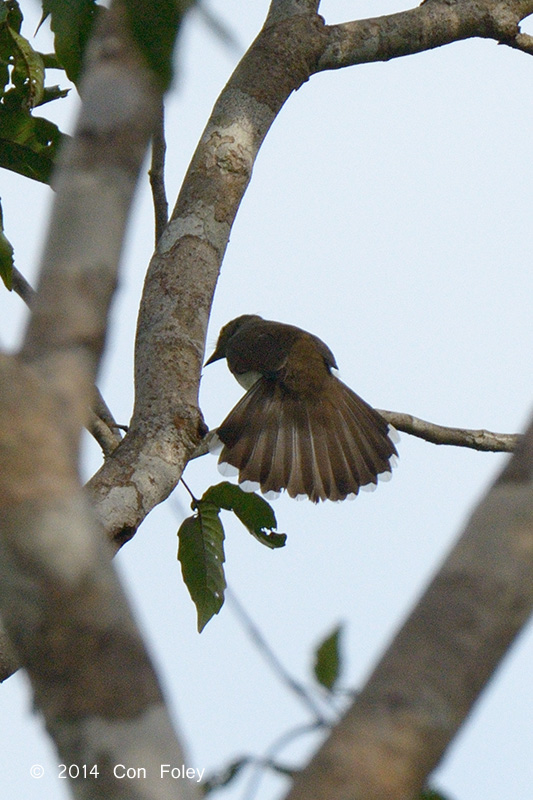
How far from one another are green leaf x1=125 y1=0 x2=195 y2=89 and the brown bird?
12.2 feet

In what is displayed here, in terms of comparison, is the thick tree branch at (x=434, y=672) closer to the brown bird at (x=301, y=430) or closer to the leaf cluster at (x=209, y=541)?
the leaf cluster at (x=209, y=541)

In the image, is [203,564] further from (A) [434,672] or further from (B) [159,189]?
(A) [434,672]

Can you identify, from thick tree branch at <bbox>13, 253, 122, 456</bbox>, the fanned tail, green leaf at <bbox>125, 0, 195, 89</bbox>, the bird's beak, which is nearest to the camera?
green leaf at <bbox>125, 0, 195, 89</bbox>

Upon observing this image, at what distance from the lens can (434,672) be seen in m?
1.16

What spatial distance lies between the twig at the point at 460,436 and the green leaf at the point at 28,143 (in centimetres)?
174

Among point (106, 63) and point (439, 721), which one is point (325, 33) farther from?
point (439, 721)

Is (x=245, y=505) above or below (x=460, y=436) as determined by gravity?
below

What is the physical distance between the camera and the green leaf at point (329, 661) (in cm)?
157

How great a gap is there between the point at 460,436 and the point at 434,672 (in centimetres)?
299

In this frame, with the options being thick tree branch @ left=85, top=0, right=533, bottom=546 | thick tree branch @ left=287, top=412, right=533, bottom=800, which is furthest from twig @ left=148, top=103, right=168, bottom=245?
thick tree branch @ left=287, top=412, right=533, bottom=800

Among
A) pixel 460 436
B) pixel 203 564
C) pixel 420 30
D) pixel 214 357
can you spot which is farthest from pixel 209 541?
pixel 214 357

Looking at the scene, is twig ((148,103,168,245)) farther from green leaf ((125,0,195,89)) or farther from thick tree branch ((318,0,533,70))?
green leaf ((125,0,195,89))

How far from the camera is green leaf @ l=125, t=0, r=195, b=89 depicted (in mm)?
1123

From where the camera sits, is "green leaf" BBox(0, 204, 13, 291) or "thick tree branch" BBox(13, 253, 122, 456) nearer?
"green leaf" BBox(0, 204, 13, 291)
